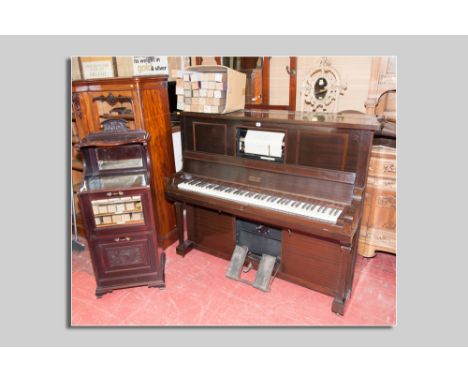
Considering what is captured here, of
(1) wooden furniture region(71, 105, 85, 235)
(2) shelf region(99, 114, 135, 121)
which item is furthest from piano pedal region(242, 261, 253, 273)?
(1) wooden furniture region(71, 105, 85, 235)

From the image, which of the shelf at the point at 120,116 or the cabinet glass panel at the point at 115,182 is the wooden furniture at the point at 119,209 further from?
the shelf at the point at 120,116

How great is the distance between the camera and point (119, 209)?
2.81 metres

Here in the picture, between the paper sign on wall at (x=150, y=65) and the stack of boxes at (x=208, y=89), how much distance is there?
57.1 inches

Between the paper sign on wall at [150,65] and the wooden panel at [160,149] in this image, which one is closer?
the wooden panel at [160,149]

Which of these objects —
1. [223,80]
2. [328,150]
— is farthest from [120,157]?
[328,150]

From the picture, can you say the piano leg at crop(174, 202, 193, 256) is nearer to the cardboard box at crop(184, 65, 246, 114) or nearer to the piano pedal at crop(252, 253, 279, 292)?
the piano pedal at crop(252, 253, 279, 292)

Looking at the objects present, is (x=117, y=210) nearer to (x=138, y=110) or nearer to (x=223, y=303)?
(x=138, y=110)

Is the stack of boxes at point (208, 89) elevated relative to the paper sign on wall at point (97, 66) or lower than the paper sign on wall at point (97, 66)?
lower

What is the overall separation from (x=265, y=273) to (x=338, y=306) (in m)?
0.73

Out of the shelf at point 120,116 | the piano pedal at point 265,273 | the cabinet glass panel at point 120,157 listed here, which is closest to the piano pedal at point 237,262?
the piano pedal at point 265,273

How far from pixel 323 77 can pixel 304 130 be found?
49.2 inches

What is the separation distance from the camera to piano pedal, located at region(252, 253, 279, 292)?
2.99 meters

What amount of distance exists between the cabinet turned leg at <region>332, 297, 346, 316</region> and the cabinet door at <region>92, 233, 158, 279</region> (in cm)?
169

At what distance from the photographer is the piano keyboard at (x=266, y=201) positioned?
2.47 metres
